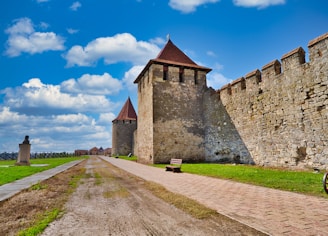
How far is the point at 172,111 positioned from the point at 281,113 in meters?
8.59

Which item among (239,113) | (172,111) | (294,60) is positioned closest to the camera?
(294,60)

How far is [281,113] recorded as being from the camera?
1144cm

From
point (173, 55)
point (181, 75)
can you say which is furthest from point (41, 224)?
point (173, 55)

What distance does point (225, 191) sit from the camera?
19.7 ft

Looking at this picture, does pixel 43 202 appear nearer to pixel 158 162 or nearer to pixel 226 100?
pixel 158 162

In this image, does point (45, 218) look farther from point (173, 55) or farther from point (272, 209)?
point (173, 55)

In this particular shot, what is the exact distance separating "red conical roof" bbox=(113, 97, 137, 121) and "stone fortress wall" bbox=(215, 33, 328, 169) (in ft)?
104

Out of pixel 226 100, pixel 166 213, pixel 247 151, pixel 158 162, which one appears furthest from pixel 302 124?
pixel 158 162

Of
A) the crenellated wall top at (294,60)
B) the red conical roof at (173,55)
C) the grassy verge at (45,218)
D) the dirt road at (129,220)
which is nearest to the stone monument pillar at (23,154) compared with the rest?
the red conical roof at (173,55)

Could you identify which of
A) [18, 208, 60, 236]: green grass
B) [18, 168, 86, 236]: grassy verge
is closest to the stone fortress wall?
[18, 168, 86, 236]: grassy verge

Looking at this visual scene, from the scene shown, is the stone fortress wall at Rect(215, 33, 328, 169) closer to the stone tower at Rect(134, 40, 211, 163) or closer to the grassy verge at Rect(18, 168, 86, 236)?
the stone tower at Rect(134, 40, 211, 163)

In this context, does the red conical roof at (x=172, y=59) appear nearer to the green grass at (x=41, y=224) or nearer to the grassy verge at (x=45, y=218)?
the grassy verge at (x=45, y=218)

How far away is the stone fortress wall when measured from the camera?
941 cm

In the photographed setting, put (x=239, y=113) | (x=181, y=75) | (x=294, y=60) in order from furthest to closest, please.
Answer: (x=181, y=75) < (x=239, y=113) < (x=294, y=60)
